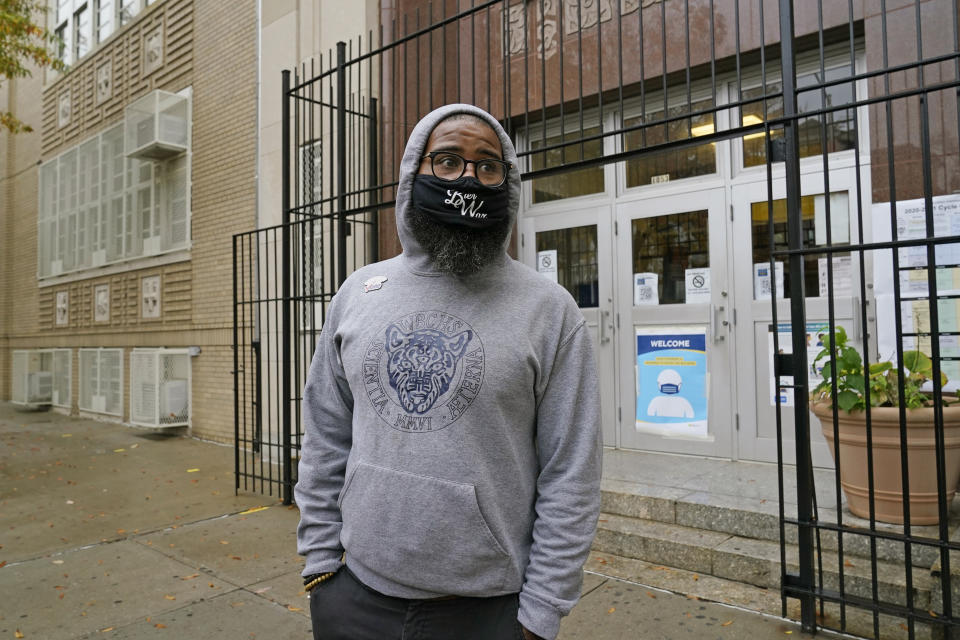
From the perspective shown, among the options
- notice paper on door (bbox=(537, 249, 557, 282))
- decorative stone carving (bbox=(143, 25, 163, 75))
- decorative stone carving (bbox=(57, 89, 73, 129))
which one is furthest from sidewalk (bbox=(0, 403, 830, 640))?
decorative stone carving (bbox=(57, 89, 73, 129))

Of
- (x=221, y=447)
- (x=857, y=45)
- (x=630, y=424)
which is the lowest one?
(x=221, y=447)

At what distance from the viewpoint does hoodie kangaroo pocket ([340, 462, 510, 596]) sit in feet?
5.01

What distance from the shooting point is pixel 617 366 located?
20.4 ft

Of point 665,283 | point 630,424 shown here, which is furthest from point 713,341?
point 630,424

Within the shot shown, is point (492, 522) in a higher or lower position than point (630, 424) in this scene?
higher

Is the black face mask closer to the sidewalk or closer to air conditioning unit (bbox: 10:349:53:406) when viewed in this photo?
the sidewalk

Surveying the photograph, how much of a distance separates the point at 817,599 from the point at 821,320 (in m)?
2.47

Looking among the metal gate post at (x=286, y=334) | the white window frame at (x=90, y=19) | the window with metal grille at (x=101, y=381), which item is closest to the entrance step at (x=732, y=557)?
the metal gate post at (x=286, y=334)

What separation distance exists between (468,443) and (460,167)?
2.31 ft

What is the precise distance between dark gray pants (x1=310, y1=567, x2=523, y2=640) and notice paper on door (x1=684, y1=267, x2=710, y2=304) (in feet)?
15.2

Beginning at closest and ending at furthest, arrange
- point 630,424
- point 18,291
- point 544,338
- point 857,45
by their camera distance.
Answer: point 544,338 → point 857,45 → point 630,424 → point 18,291

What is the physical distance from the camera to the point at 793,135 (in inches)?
127

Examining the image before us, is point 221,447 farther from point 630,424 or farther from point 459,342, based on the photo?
point 459,342

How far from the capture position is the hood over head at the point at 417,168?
1.74 meters
